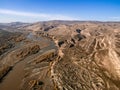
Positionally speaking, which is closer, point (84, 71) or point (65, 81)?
point (65, 81)

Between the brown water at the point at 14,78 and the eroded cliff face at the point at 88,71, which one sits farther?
the eroded cliff face at the point at 88,71

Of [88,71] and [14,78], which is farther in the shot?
[88,71]

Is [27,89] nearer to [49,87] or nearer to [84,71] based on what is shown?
[49,87]

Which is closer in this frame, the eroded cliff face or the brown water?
the brown water

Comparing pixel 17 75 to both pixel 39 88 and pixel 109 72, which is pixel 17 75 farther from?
pixel 109 72

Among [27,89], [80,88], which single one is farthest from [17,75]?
[80,88]

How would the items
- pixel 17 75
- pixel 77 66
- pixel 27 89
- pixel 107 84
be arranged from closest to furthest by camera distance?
pixel 27 89, pixel 107 84, pixel 17 75, pixel 77 66

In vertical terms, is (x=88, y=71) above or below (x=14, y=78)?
below

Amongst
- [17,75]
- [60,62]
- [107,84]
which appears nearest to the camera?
[107,84]

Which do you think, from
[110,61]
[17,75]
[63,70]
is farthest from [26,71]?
[110,61]
